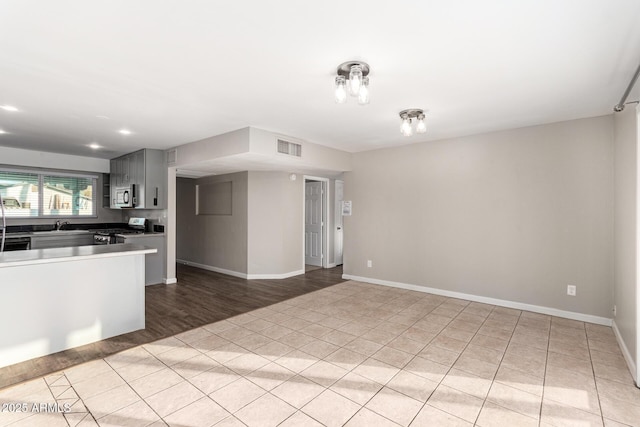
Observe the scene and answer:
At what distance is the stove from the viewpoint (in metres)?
5.50

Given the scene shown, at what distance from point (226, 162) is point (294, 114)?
5.79 ft

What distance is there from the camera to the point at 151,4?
5.43 ft

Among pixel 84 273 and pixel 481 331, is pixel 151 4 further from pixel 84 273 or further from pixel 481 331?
pixel 481 331

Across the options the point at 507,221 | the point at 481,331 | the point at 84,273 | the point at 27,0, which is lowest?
the point at 481,331

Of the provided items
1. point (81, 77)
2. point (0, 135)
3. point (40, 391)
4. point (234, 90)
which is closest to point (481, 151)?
point (234, 90)

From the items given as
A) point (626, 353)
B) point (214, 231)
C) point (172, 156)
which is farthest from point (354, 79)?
point (214, 231)

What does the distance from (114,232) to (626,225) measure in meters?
7.30

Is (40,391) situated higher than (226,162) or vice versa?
(226,162)

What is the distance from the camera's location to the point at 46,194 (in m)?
6.02

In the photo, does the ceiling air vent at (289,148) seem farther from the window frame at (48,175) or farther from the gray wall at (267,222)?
the window frame at (48,175)

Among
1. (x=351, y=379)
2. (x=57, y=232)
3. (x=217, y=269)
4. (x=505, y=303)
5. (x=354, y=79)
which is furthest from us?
(x=217, y=269)

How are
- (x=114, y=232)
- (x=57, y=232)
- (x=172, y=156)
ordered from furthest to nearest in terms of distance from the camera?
(x=114, y=232) → (x=57, y=232) → (x=172, y=156)

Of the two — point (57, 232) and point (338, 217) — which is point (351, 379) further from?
point (57, 232)

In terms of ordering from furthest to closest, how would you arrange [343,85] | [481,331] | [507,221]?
[507,221] < [481,331] < [343,85]
